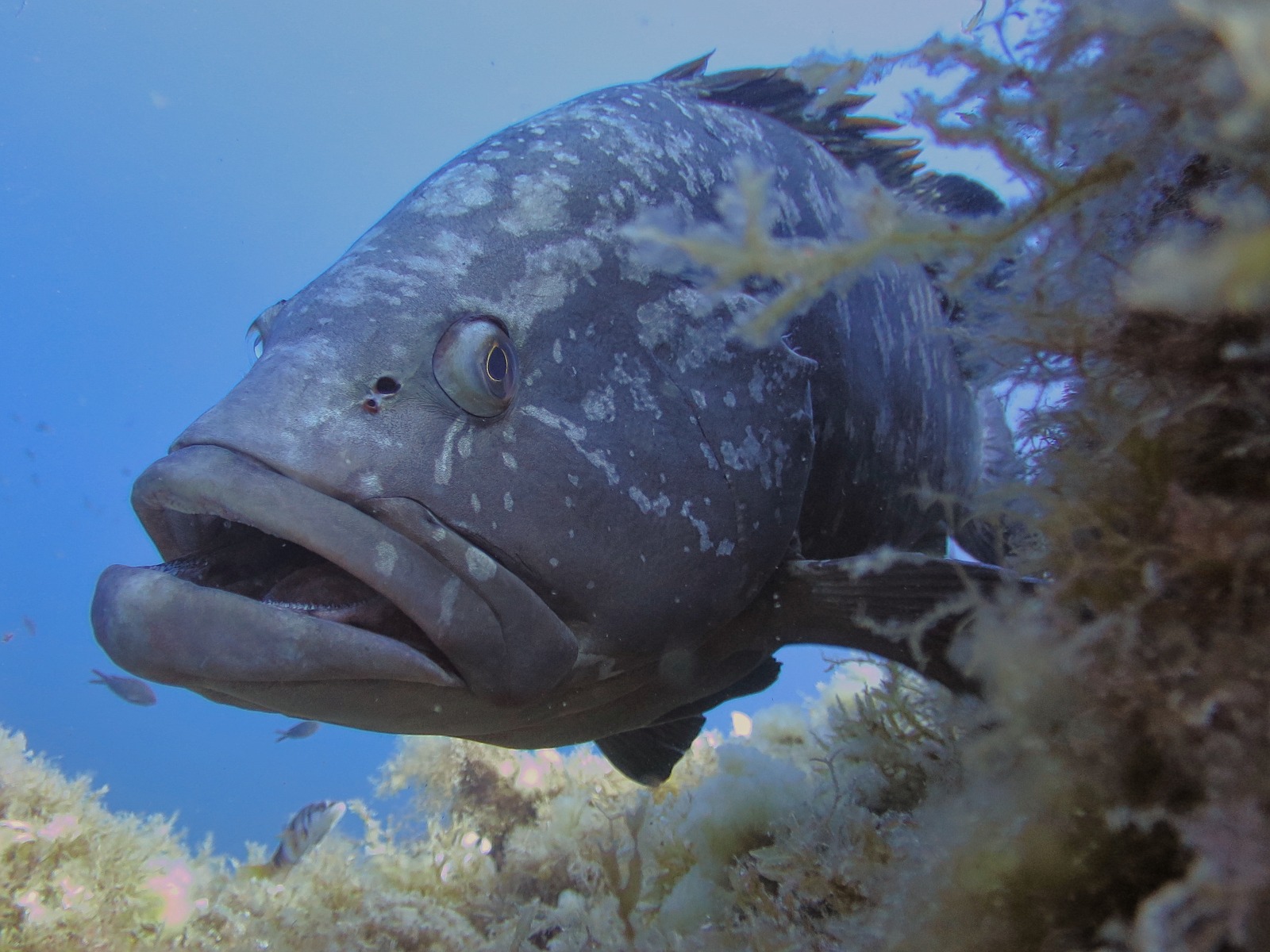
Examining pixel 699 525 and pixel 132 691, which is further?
pixel 132 691

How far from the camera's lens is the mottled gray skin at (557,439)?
2.10 meters

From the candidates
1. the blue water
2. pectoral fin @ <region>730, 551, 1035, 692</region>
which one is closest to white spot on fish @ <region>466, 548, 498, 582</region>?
pectoral fin @ <region>730, 551, 1035, 692</region>

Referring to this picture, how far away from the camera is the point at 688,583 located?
268cm

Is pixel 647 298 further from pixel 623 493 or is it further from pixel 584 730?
pixel 584 730

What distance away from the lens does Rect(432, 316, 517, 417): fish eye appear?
235 centimetres

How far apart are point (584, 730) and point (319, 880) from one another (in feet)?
7.55

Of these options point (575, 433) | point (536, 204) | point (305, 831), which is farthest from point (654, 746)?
point (305, 831)

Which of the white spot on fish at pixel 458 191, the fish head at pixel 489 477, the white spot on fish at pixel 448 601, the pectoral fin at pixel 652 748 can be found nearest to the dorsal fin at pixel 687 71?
the fish head at pixel 489 477

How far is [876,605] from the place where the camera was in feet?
9.15

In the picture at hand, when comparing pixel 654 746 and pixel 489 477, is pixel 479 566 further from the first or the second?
pixel 654 746

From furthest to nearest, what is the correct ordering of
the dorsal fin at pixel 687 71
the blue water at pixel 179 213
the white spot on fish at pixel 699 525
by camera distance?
the blue water at pixel 179 213, the dorsal fin at pixel 687 71, the white spot on fish at pixel 699 525

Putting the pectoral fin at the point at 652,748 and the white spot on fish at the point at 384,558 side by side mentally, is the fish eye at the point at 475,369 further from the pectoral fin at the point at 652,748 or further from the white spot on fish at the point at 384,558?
the pectoral fin at the point at 652,748

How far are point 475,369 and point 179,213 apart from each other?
123m

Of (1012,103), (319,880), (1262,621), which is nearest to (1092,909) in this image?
(1262,621)
